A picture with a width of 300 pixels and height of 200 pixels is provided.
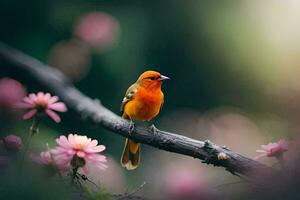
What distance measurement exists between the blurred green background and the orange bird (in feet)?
3.24

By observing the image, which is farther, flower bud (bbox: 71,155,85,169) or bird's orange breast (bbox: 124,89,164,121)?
bird's orange breast (bbox: 124,89,164,121)

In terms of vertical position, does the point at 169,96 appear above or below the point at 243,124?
above

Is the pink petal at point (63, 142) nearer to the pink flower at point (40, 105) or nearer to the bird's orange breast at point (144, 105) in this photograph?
the pink flower at point (40, 105)

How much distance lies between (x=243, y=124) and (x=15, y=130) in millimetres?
1397

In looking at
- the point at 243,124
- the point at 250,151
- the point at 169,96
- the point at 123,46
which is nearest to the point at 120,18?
the point at 123,46

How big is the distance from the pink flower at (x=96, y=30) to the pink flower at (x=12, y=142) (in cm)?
217

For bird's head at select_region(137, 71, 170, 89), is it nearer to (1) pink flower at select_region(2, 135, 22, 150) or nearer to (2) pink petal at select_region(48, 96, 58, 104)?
(2) pink petal at select_region(48, 96, 58, 104)

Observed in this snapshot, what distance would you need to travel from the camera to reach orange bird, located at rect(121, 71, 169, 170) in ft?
4.92

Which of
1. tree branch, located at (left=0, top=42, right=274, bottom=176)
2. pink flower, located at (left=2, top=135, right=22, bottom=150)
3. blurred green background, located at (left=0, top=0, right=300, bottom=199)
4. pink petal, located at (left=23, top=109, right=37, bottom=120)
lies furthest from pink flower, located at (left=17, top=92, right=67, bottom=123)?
blurred green background, located at (left=0, top=0, right=300, bottom=199)

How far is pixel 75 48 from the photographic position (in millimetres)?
Result: 3061

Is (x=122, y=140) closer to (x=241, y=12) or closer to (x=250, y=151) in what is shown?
(x=241, y=12)

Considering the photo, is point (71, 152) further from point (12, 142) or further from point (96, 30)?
point (96, 30)

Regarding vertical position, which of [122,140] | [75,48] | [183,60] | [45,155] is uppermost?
[183,60]

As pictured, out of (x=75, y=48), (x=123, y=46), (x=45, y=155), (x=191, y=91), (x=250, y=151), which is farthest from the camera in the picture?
(x=191, y=91)
